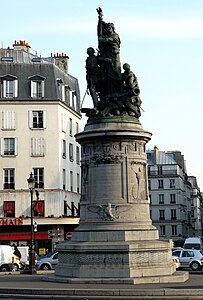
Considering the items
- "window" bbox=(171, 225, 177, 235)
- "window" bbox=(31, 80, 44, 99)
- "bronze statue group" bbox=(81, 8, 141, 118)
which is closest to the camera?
"bronze statue group" bbox=(81, 8, 141, 118)

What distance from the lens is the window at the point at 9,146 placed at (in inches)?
2088

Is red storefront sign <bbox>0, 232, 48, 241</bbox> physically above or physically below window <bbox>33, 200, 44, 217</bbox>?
below

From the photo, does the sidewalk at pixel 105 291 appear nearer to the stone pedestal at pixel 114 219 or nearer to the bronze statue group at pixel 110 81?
the stone pedestal at pixel 114 219

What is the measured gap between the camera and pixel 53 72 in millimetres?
54688

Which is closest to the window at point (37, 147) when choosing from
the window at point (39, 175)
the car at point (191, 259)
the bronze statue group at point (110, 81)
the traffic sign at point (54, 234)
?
the window at point (39, 175)

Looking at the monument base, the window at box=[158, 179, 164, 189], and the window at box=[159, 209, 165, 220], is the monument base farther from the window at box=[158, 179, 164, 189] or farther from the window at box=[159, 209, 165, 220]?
the window at box=[158, 179, 164, 189]

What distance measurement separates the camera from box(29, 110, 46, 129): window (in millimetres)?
53656

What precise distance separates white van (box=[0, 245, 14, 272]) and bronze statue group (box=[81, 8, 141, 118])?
16.3 meters

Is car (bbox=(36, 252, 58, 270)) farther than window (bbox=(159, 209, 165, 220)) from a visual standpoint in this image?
No

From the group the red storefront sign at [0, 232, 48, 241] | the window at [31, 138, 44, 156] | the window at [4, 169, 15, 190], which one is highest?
the window at [31, 138, 44, 156]

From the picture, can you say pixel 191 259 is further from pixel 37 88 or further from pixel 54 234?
pixel 37 88

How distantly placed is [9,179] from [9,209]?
8.79ft

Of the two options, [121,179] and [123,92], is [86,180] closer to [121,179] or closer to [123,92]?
[121,179]

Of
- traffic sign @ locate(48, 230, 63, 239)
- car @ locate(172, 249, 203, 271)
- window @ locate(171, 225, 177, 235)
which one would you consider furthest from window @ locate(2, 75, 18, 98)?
window @ locate(171, 225, 177, 235)
